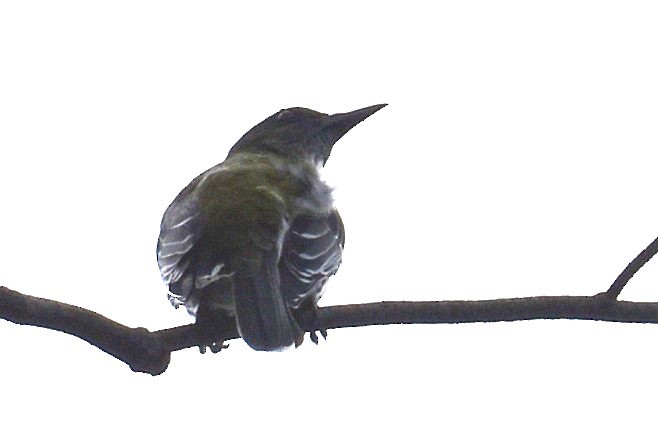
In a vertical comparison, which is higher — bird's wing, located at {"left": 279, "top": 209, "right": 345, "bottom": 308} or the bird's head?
the bird's head

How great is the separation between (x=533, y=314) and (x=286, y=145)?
120 inches

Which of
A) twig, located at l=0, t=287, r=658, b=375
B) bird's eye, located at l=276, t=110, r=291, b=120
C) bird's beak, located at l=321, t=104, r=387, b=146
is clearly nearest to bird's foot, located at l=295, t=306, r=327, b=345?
twig, located at l=0, t=287, r=658, b=375

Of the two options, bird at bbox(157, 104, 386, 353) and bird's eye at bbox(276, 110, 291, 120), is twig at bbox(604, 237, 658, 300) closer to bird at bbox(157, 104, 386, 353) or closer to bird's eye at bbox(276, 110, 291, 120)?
bird at bbox(157, 104, 386, 353)

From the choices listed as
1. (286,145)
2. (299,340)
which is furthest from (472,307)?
(286,145)

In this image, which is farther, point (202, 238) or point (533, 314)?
point (202, 238)

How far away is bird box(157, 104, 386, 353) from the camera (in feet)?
14.9

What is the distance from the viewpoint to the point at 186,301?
4.77 m

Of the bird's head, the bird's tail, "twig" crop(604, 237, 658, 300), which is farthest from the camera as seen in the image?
the bird's head

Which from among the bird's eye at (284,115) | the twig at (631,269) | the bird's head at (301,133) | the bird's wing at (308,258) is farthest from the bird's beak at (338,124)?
the twig at (631,269)

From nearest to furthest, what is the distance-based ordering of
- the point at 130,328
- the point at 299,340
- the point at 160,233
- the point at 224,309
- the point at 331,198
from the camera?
the point at 130,328, the point at 299,340, the point at 224,309, the point at 160,233, the point at 331,198

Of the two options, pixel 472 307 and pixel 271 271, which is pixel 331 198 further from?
pixel 472 307

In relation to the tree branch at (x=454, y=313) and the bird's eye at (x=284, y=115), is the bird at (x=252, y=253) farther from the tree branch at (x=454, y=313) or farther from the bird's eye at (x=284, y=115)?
the bird's eye at (x=284, y=115)

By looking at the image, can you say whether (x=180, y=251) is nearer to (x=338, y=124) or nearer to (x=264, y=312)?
(x=264, y=312)

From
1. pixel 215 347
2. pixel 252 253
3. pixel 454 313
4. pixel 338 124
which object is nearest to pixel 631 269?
pixel 454 313
